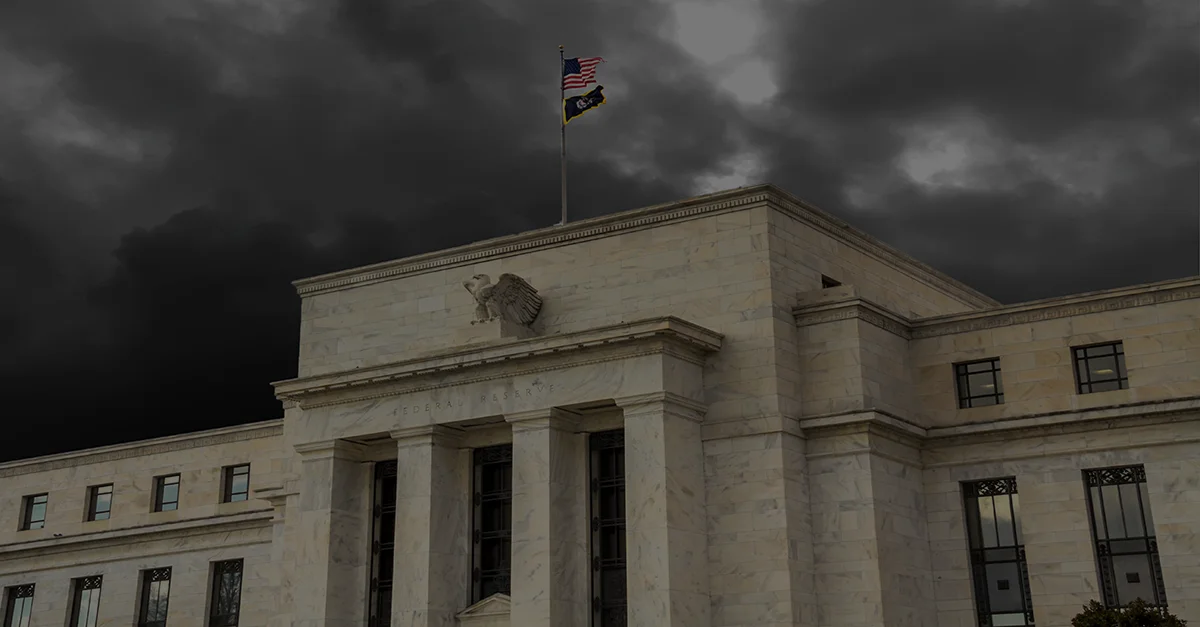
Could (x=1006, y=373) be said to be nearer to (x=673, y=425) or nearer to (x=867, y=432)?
(x=867, y=432)

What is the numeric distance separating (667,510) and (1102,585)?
10.8 meters

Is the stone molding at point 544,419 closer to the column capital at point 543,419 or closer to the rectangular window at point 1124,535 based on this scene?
the column capital at point 543,419

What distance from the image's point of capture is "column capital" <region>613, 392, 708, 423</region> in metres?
A: 35.3

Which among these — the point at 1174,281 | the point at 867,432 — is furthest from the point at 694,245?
the point at 1174,281

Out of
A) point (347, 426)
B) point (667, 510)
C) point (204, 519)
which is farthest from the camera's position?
point (204, 519)

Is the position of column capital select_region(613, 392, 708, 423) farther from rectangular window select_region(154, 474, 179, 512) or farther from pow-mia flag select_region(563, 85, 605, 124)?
rectangular window select_region(154, 474, 179, 512)

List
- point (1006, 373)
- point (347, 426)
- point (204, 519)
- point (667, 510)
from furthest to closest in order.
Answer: point (204, 519)
point (347, 426)
point (1006, 373)
point (667, 510)

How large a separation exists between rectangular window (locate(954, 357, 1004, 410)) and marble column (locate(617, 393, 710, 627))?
7460 mm

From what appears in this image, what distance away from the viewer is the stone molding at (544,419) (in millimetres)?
36844

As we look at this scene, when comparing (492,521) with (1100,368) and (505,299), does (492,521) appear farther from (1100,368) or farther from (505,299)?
(1100,368)

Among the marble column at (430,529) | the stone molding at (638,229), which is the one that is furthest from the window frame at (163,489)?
the marble column at (430,529)

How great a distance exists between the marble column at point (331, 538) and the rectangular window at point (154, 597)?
13.7 meters

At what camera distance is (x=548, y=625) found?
35.2 m

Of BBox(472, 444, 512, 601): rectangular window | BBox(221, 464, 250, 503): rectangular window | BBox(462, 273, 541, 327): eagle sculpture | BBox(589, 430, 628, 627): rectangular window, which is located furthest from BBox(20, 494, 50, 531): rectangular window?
BBox(589, 430, 628, 627): rectangular window
